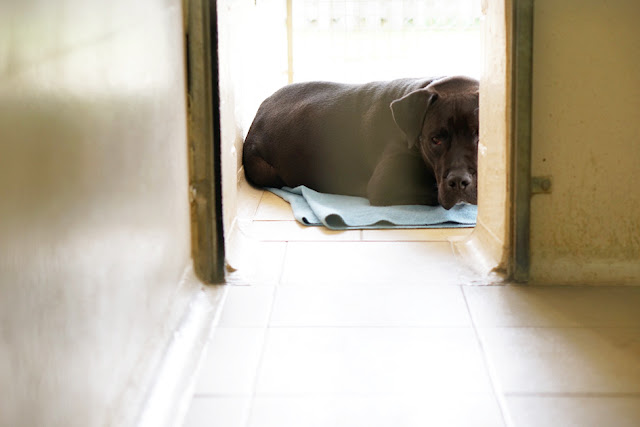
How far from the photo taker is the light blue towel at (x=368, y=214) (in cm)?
310

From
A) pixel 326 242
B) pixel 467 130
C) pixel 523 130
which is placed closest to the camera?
pixel 523 130

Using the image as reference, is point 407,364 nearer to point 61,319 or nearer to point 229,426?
point 229,426

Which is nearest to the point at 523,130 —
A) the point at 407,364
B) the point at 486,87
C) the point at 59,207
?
the point at 486,87

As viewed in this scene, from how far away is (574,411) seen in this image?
150 cm

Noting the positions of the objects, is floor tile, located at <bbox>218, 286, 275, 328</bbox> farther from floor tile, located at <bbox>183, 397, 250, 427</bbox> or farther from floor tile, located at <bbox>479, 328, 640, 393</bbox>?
floor tile, located at <bbox>479, 328, 640, 393</bbox>

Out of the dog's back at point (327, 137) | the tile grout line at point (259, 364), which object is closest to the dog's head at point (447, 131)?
the dog's back at point (327, 137)

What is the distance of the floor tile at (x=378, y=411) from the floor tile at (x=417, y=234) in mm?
1316

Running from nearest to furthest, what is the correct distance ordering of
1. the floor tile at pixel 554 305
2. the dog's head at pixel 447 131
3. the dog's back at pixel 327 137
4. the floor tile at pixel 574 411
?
the floor tile at pixel 574 411
the floor tile at pixel 554 305
the dog's head at pixel 447 131
the dog's back at pixel 327 137

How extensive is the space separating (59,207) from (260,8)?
3.89 m

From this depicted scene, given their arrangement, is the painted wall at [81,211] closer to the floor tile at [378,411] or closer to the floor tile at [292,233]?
the floor tile at [378,411]

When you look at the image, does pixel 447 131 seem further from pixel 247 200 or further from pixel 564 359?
pixel 564 359

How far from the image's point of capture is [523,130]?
2.21 metres

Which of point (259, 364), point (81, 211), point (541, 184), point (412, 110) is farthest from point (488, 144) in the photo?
point (81, 211)

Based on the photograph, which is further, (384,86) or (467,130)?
(384,86)
